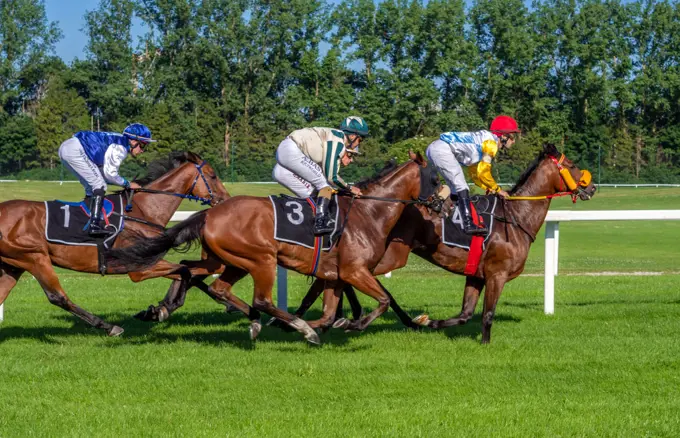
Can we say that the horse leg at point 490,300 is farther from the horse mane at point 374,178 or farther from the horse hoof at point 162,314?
the horse hoof at point 162,314

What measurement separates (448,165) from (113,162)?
2.97 metres

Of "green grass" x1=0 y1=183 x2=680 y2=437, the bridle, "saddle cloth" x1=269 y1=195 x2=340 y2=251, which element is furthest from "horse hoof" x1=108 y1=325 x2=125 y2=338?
the bridle

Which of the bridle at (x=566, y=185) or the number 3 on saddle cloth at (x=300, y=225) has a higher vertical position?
the bridle at (x=566, y=185)

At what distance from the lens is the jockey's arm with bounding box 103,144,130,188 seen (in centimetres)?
822

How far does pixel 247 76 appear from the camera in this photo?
173ft

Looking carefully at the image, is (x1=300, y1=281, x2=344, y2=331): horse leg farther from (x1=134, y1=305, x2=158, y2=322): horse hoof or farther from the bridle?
the bridle

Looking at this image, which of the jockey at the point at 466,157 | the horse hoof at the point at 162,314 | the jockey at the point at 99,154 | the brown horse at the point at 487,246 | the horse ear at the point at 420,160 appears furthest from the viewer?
the jockey at the point at 99,154

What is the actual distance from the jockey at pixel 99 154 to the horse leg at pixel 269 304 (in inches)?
66.7

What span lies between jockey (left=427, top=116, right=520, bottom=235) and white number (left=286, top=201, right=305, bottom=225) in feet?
4.39

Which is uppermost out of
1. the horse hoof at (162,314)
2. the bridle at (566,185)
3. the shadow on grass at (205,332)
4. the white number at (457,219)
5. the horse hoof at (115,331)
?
the bridle at (566,185)

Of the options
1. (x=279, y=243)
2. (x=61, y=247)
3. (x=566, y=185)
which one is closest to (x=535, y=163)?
(x=566, y=185)

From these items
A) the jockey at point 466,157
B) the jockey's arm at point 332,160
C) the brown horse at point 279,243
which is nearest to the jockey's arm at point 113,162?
the brown horse at point 279,243

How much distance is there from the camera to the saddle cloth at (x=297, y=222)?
715 centimetres

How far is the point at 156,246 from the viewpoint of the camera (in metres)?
7.42
